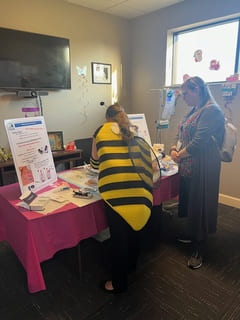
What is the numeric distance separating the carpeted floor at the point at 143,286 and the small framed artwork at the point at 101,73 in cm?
249

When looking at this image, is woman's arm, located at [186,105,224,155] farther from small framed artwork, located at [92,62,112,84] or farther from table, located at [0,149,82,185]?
small framed artwork, located at [92,62,112,84]

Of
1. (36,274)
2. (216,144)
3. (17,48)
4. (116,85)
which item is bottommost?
(36,274)

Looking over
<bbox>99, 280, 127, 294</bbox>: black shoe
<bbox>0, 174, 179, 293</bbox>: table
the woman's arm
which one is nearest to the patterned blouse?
the woman's arm

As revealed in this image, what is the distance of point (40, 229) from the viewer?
1.47 meters

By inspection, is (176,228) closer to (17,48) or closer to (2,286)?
(2,286)

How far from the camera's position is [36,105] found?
131 inches

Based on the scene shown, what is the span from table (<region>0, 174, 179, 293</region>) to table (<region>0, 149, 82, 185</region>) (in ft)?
3.25

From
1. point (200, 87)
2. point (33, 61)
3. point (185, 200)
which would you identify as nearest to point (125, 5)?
point (33, 61)

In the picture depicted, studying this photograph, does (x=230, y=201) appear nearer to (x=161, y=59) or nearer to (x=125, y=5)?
(x=161, y=59)

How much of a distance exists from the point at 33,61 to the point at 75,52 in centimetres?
74

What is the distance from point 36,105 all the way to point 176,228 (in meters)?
2.41

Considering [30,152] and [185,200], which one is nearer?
[30,152]

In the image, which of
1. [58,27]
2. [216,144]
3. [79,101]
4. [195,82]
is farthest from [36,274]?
[58,27]

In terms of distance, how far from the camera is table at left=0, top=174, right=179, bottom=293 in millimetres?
1446
